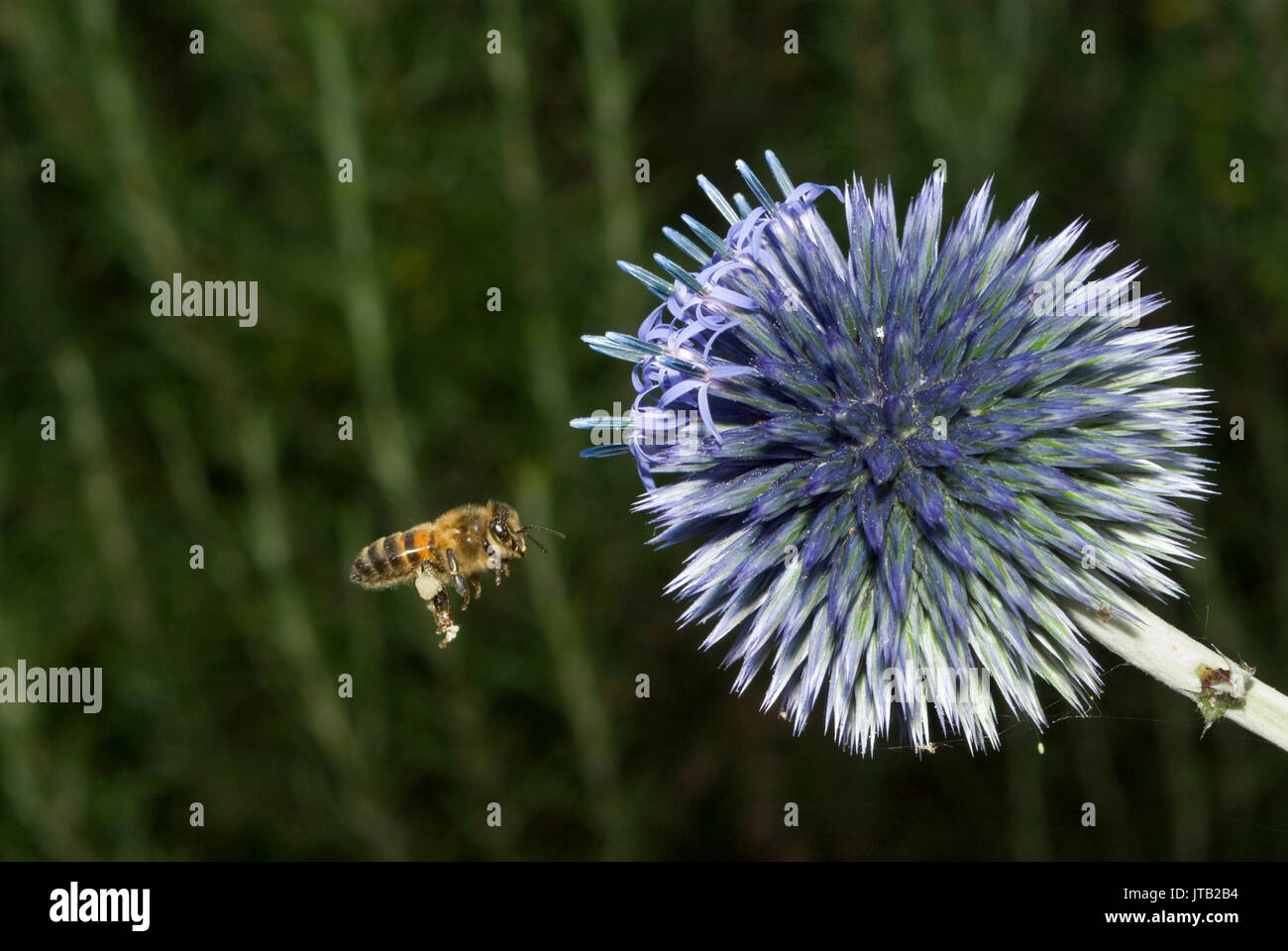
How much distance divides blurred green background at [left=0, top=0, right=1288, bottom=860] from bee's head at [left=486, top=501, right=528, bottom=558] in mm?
972

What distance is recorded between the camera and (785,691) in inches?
96.7

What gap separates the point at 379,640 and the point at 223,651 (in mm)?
872

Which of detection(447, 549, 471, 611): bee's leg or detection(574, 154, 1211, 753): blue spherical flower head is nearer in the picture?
detection(574, 154, 1211, 753): blue spherical flower head

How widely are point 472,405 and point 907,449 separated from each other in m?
2.81

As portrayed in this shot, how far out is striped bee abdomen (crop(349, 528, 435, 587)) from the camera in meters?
2.87

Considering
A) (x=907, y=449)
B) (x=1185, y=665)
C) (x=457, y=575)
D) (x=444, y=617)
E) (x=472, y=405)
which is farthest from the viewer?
(x=472, y=405)

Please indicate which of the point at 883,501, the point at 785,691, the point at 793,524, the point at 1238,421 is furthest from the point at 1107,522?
the point at 1238,421

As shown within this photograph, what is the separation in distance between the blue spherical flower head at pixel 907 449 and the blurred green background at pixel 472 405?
1.81 m

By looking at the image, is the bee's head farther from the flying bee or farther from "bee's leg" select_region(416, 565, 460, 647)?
"bee's leg" select_region(416, 565, 460, 647)

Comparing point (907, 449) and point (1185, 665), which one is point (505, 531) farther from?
point (1185, 665)

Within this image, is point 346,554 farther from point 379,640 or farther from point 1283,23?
point 1283,23

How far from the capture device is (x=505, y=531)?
2.87 metres

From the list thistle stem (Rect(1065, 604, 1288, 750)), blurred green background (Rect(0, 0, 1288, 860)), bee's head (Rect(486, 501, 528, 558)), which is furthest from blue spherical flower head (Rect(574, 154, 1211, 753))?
blurred green background (Rect(0, 0, 1288, 860))

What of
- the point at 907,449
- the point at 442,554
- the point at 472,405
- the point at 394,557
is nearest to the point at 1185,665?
the point at 907,449
